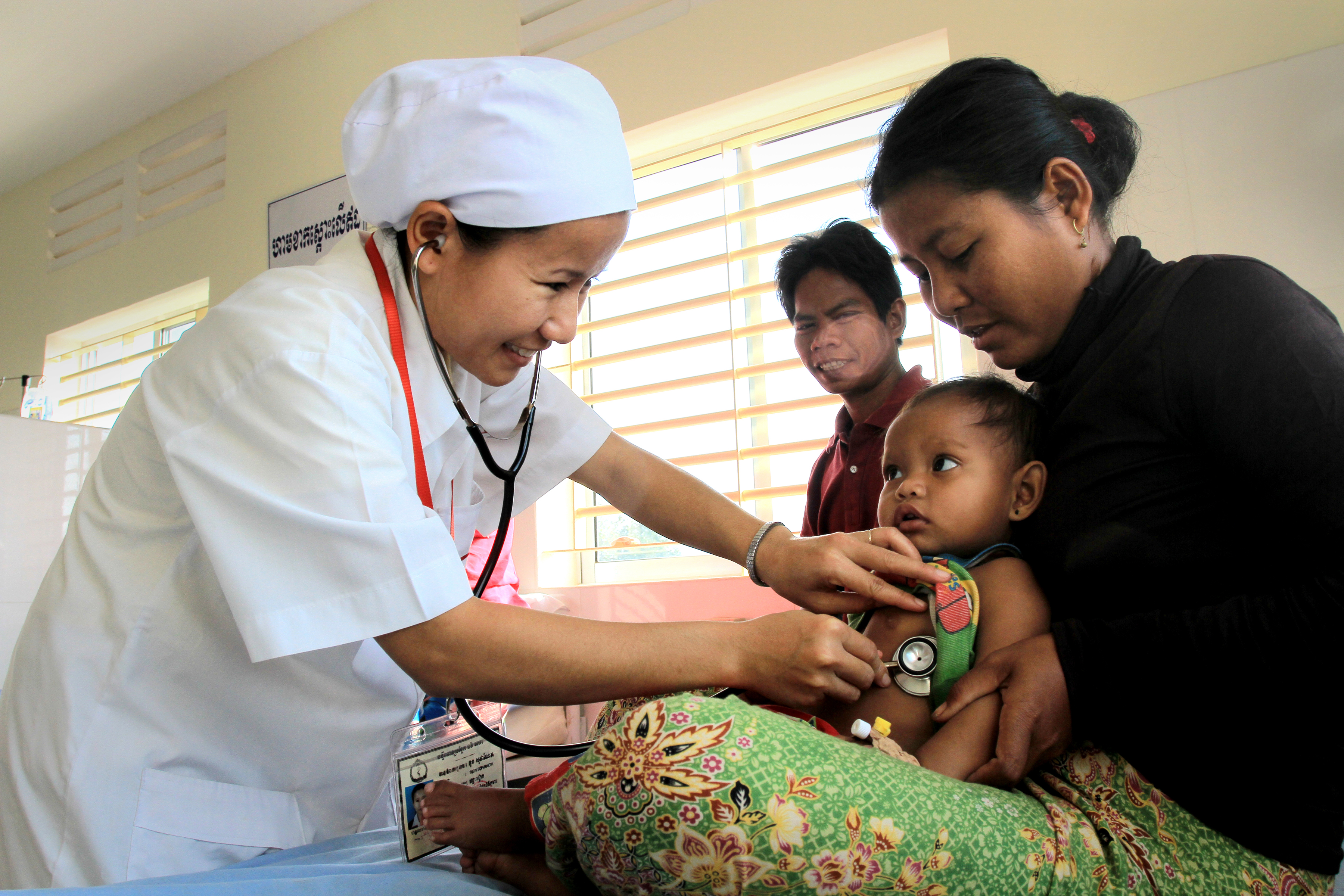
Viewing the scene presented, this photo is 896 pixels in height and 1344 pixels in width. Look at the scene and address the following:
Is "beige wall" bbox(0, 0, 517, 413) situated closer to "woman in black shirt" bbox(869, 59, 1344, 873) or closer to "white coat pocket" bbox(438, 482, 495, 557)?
"white coat pocket" bbox(438, 482, 495, 557)

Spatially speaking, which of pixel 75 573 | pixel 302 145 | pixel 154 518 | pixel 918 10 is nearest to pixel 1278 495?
pixel 154 518

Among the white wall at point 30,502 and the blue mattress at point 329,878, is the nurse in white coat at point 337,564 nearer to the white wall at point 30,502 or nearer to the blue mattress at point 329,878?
the blue mattress at point 329,878

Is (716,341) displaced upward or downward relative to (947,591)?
upward

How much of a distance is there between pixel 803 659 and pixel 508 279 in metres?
0.62

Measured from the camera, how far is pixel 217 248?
3.99 metres

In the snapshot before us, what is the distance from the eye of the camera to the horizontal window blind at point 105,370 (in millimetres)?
4555

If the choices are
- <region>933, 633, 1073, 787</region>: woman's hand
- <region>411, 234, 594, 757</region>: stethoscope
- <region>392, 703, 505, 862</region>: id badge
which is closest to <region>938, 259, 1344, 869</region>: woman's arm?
<region>933, 633, 1073, 787</region>: woman's hand

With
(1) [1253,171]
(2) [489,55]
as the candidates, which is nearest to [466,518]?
(1) [1253,171]

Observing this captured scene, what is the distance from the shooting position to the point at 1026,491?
4.04ft

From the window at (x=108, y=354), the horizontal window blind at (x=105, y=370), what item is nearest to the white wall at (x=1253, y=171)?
the window at (x=108, y=354)

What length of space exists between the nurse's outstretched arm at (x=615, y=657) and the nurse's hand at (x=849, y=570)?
158mm

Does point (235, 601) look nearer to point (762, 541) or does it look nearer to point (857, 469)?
point (762, 541)

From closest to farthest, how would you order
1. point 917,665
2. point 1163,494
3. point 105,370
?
point 1163,494
point 917,665
point 105,370

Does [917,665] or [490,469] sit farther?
[490,469]
